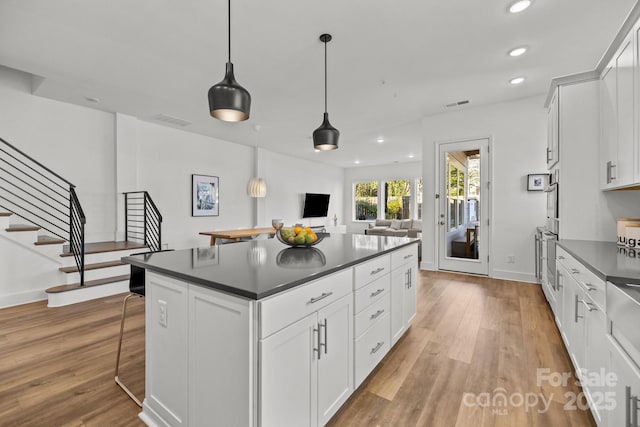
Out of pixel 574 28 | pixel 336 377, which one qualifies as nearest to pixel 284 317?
pixel 336 377

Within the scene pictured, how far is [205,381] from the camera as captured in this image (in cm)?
126

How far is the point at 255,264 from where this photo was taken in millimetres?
1559

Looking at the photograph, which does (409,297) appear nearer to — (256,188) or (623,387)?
(623,387)

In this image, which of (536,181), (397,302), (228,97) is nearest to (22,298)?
(228,97)

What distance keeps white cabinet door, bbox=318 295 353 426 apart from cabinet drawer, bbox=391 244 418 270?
2.43 feet

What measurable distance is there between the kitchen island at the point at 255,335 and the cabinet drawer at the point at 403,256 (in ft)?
1.45

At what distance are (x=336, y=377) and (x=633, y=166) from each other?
223cm

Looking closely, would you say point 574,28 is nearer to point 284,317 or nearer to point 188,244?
point 284,317

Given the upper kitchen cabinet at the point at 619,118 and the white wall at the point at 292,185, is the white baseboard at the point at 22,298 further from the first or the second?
the upper kitchen cabinet at the point at 619,118

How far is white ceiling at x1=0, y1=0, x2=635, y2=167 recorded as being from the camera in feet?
7.73

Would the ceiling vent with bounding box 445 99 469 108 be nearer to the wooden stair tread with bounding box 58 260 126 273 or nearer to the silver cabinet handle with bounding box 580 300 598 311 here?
the silver cabinet handle with bounding box 580 300 598 311

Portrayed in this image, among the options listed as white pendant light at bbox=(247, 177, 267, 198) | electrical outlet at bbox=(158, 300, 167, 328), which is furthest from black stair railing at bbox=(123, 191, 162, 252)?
electrical outlet at bbox=(158, 300, 167, 328)

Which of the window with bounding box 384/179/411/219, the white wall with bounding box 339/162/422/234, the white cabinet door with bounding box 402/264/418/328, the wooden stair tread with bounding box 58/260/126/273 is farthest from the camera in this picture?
the window with bounding box 384/179/411/219

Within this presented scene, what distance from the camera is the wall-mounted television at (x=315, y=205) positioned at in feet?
30.3
